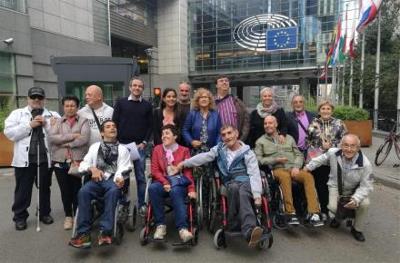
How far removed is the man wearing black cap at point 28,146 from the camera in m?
4.56

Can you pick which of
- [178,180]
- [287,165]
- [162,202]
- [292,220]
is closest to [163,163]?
[178,180]

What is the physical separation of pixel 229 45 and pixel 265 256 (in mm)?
41608

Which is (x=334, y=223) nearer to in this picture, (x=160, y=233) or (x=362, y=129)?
(x=160, y=233)

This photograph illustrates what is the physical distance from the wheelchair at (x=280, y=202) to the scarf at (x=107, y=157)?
1858 millimetres

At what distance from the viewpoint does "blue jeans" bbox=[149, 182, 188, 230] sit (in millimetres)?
3967

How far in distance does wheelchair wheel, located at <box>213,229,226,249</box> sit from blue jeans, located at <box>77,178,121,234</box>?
114cm

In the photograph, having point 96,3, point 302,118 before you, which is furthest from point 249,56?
point 302,118

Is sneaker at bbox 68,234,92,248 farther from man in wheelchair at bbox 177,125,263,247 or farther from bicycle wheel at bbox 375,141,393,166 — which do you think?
bicycle wheel at bbox 375,141,393,166

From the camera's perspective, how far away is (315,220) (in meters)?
4.25

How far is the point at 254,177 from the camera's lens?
4145 mm

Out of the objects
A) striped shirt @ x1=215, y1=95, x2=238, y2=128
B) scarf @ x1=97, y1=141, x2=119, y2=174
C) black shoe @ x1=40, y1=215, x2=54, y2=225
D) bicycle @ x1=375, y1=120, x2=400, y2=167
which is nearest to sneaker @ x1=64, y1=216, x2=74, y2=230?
black shoe @ x1=40, y1=215, x2=54, y2=225

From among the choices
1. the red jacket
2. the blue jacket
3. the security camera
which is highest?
the security camera

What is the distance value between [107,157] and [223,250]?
1752 millimetres

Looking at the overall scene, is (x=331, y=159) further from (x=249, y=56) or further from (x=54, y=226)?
(x=249, y=56)
